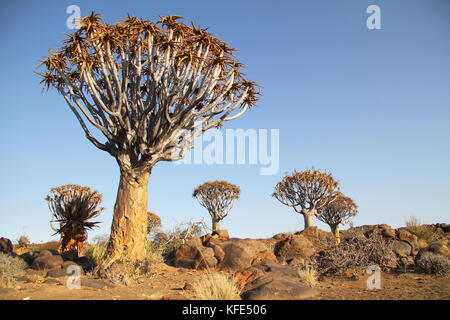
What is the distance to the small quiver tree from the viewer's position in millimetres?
10797

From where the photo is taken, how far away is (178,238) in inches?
503

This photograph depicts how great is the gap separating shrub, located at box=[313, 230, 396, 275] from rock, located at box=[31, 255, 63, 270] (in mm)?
7550

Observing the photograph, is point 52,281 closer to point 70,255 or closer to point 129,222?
point 129,222

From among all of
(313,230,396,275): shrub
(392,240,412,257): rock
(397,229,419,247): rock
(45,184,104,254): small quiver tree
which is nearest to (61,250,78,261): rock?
(45,184,104,254): small quiver tree

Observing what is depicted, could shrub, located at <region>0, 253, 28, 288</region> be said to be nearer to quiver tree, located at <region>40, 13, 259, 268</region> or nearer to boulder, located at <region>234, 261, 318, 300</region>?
quiver tree, located at <region>40, 13, 259, 268</region>

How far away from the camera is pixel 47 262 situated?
8.79 metres

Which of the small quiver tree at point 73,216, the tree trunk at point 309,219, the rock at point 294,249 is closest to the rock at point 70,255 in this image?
the small quiver tree at point 73,216

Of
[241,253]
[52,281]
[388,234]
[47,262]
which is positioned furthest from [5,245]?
[388,234]

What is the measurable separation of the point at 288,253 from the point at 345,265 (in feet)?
11.9

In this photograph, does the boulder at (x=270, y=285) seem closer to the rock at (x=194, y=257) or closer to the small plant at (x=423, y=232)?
the rock at (x=194, y=257)

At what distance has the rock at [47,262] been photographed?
344 inches

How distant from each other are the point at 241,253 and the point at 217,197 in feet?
45.3

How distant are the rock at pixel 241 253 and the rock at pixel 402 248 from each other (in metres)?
4.82

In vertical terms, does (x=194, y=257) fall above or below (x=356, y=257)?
below
